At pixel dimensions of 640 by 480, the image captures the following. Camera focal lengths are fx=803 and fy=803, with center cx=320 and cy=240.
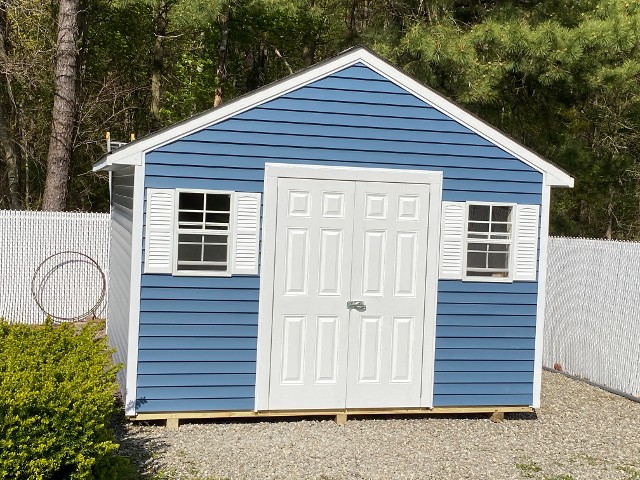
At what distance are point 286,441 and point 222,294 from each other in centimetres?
163

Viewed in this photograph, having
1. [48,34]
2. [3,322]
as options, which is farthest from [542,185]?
[48,34]

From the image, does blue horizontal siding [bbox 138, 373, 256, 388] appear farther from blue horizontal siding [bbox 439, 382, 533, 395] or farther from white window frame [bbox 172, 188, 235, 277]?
blue horizontal siding [bbox 439, 382, 533, 395]

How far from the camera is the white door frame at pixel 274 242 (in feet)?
27.5

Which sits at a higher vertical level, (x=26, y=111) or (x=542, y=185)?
(x=26, y=111)

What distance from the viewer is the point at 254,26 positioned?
25.1 meters

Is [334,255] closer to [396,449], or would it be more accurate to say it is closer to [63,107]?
[396,449]

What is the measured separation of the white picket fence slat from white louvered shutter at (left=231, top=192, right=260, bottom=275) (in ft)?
18.8

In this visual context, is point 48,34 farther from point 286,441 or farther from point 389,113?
point 286,441

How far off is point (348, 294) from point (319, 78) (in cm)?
232

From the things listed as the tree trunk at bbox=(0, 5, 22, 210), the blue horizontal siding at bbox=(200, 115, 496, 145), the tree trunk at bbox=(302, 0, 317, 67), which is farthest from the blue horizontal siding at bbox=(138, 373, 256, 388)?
the tree trunk at bbox=(302, 0, 317, 67)

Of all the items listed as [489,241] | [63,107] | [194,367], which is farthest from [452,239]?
[63,107]

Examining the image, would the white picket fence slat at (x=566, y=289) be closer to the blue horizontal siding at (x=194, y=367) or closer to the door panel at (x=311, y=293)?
the door panel at (x=311, y=293)

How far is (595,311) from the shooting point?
39.3ft

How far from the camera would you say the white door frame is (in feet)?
27.5
